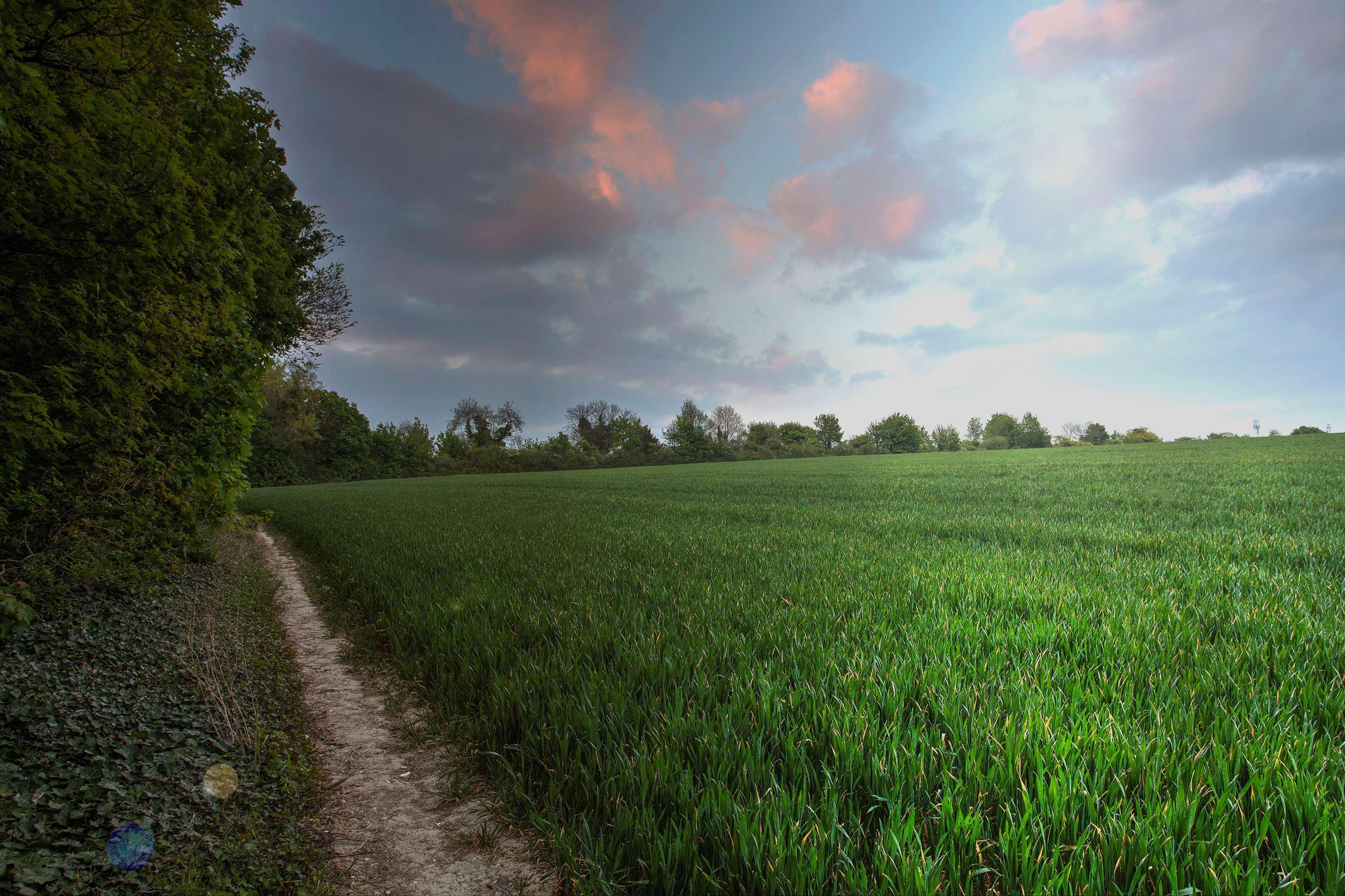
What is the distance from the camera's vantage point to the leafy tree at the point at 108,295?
364cm

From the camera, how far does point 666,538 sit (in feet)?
26.8

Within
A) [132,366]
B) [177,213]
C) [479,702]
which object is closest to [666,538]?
[479,702]

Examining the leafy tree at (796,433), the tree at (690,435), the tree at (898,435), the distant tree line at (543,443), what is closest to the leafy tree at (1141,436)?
the distant tree line at (543,443)

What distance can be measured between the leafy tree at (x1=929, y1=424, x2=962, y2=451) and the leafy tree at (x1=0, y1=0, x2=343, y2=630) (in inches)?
4550

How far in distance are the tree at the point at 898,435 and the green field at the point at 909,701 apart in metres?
101

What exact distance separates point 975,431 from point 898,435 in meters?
41.4

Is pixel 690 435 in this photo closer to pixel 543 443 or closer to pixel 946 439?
pixel 543 443

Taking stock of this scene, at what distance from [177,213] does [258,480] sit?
56.9 m

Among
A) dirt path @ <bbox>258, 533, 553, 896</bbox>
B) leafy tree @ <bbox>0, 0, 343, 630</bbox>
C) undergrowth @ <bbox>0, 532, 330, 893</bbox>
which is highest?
leafy tree @ <bbox>0, 0, 343, 630</bbox>

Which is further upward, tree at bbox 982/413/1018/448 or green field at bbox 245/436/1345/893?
tree at bbox 982/413/1018/448

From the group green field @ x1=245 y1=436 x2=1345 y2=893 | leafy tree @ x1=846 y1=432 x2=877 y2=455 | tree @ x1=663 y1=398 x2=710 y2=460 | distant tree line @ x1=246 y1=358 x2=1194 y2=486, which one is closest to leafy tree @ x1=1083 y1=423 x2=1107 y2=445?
distant tree line @ x1=246 y1=358 x2=1194 y2=486

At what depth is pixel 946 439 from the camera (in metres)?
112

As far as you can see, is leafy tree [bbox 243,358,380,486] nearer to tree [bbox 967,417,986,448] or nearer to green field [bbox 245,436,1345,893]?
green field [bbox 245,436,1345,893]

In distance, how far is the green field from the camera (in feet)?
5.45
